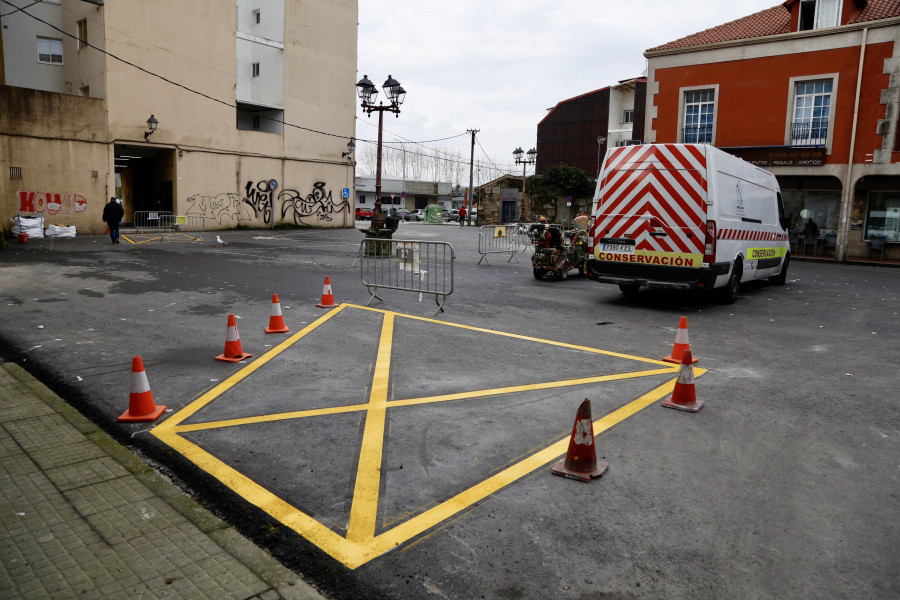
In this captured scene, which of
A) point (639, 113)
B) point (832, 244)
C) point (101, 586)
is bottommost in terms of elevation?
point (101, 586)

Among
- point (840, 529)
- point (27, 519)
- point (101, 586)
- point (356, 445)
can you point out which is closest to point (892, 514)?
point (840, 529)

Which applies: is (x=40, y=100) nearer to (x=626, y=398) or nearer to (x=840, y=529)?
(x=626, y=398)

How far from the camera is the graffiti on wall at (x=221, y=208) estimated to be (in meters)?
30.3

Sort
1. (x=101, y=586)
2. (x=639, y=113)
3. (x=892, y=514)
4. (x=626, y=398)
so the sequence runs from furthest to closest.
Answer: (x=639, y=113)
(x=626, y=398)
(x=892, y=514)
(x=101, y=586)

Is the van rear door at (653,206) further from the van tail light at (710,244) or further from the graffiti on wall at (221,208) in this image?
the graffiti on wall at (221,208)

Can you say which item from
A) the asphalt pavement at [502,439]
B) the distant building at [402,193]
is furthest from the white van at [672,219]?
the distant building at [402,193]

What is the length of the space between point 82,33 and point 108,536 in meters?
31.2

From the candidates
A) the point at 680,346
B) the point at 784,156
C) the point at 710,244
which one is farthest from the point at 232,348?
the point at 784,156

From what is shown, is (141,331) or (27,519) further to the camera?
(141,331)

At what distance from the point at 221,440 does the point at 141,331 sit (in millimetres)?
4221

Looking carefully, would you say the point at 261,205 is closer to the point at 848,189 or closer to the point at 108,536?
the point at 848,189

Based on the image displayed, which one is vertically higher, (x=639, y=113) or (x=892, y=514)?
(x=639, y=113)

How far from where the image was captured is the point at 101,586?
2.72 meters

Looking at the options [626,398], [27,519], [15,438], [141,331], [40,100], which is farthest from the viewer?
[40,100]
